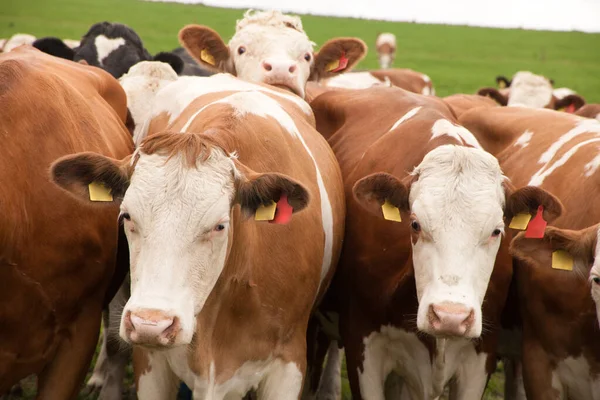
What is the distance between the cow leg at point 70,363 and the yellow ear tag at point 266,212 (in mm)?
1304

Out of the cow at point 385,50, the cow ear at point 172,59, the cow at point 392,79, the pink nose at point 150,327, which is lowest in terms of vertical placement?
the cow at point 385,50

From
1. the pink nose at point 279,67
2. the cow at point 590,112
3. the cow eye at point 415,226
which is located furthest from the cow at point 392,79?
the cow eye at point 415,226

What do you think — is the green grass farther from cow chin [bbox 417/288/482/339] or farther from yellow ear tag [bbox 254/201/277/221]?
yellow ear tag [bbox 254/201/277/221]

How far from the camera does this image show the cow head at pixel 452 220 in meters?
4.16

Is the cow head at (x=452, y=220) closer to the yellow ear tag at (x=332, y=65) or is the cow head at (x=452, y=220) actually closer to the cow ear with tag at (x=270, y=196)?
the cow ear with tag at (x=270, y=196)

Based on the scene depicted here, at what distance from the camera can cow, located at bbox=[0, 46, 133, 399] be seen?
4.46 m

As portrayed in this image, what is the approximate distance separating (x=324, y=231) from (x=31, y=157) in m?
1.56

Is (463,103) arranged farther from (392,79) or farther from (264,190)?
(264,190)

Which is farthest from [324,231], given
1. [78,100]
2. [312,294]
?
[78,100]

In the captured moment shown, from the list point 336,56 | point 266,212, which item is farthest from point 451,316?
point 336,56

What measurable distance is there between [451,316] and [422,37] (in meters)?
35.8

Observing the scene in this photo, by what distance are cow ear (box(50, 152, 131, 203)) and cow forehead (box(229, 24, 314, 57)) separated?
3.64 meters

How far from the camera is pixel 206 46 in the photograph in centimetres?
830

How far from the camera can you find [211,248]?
154 inches
